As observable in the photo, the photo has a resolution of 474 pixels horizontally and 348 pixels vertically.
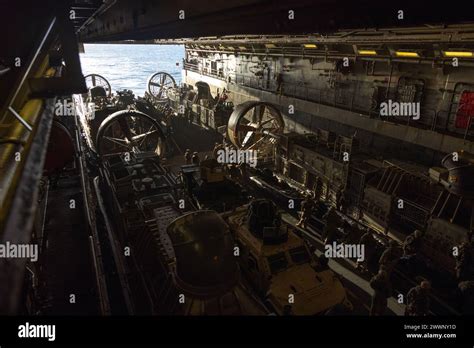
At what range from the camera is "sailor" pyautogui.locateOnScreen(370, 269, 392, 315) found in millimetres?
7320

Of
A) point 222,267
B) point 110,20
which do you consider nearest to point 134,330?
point 222,267

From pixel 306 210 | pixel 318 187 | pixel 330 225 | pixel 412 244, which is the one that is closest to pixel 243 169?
pixel 318 187

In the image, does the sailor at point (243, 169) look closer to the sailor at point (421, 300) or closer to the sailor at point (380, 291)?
the sailor at point (380, 291)

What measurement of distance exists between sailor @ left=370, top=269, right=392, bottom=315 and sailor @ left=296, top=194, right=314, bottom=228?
4.94m

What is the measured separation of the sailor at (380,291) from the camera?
288 inches

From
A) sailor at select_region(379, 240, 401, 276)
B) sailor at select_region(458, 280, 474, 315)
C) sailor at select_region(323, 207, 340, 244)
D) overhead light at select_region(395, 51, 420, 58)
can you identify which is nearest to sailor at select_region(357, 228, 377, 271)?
sailor at select_region(379, 240, 401, 276)

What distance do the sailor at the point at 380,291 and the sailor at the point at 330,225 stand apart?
11.4ft

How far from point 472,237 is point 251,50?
68.6 feet

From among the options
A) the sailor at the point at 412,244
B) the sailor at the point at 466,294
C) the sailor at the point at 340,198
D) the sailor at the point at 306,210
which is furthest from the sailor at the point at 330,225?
the sailor at the point at 466,294

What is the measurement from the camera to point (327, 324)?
2594mm

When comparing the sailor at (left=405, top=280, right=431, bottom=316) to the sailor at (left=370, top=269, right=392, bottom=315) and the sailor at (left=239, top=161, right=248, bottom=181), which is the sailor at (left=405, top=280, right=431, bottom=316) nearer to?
the sailor at (left=370, top=269, right=392, bottom=315)

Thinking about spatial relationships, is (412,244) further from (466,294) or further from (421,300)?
(421,300)

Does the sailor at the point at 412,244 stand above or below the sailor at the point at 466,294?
above

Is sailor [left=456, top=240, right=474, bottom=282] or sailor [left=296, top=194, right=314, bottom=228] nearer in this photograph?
sailor [left=456, top=240, right=474, bottom=282]
